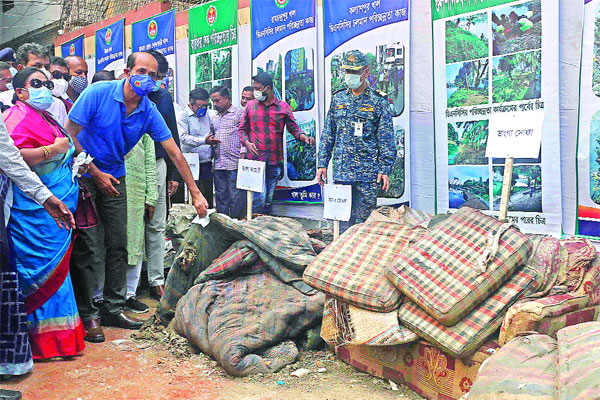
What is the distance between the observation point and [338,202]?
4961mm

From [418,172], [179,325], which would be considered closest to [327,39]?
[418,172]

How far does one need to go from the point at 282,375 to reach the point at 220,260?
3.18 ft

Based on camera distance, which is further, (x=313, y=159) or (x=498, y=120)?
(x=313, y=159)

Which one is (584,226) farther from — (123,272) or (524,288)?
(123,272)

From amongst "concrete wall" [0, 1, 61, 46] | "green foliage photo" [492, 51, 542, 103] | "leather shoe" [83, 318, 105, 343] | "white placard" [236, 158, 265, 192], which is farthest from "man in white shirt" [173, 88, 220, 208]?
"concrete wall" [0, 1, 61, 46]

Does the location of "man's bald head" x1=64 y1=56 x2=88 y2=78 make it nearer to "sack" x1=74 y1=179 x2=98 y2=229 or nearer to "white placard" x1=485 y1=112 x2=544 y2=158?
"sack" x1=74 y1=179 x2=98 y2=229

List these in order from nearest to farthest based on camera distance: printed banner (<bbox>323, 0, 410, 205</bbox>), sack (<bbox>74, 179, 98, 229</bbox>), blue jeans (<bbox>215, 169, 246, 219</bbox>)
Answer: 1. sack (<bbox>74, 179, 98, 229</bbox>)
2. printed banner (<bbox>323, 0, 410, 205</bbox>)
3. blue jeans (<bbox>215, 169, 246, 219</bbox>)

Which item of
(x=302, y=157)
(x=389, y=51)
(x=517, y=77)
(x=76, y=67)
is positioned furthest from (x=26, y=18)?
(x=517, y=77)

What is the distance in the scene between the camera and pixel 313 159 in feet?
20.9

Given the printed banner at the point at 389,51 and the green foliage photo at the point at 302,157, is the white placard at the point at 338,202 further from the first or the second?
the green foliage photo at the point at 302,157

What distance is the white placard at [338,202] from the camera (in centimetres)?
490

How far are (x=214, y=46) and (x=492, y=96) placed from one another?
3.74 m

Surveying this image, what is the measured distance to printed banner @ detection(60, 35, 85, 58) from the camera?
10.6m

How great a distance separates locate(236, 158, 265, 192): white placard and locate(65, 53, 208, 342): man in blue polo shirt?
3.95 ft
